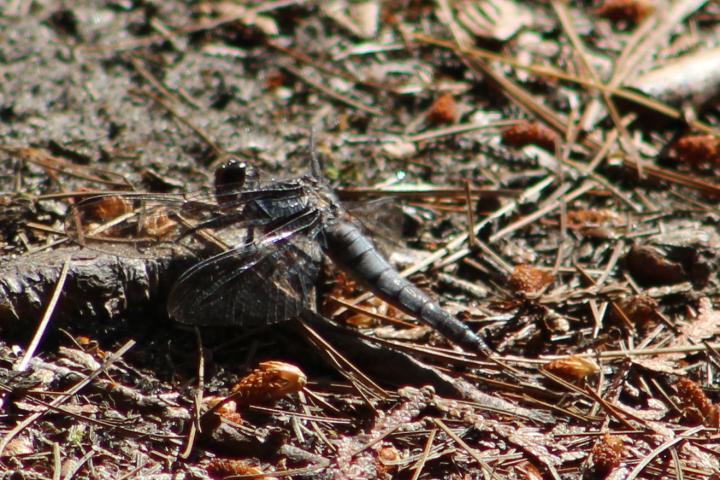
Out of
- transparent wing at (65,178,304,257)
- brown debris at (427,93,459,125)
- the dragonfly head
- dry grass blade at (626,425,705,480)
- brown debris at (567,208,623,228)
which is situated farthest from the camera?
brown debris at (427,93,459,125)

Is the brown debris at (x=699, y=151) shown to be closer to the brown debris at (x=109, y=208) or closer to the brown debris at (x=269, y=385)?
the brown debris at (x=269, y=385)

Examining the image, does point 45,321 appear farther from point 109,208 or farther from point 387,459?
point 387,459

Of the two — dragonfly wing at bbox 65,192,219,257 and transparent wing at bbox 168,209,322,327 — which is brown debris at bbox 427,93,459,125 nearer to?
transparent wing at bbox 168,209,322,327

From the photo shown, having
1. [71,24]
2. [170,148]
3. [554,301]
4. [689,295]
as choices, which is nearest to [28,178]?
[170,148]

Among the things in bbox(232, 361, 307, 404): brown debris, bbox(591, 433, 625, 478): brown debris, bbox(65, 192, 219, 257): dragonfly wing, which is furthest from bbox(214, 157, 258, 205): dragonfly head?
bbox(591, 433, 625, 478): brown debris

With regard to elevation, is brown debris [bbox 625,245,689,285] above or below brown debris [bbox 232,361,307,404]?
below

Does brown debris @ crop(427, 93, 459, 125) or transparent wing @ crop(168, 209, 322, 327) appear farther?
brown debris @ crop(427, 93, 459, 125)

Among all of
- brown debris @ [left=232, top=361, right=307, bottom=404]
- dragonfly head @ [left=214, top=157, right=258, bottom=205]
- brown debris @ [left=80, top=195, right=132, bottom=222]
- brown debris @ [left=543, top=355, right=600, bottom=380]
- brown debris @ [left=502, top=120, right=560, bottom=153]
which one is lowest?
brown debris @ [left=543, top=355, right=600, bottom=380]
